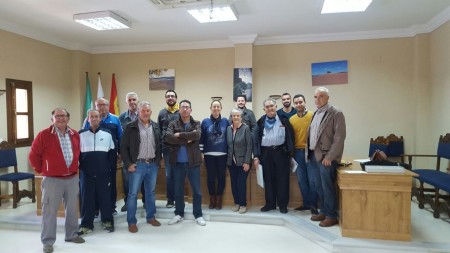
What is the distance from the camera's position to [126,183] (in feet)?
12.5

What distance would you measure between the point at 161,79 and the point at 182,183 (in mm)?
3294

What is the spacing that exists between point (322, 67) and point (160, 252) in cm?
428

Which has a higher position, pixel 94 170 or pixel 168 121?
pixel 168 121

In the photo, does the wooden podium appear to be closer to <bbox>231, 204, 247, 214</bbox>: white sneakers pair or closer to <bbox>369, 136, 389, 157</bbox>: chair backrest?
<bbox>231, 204, 247, 214</bbox>: white sneakers pair

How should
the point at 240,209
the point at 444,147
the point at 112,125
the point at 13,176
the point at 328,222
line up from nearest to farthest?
the point at 328,222, the point at 112,125, the point at 240,209, the point at 444,147, the point at 13,176

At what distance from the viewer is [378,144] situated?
512 centimetres

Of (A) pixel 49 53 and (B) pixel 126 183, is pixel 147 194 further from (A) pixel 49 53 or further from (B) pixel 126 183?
(A) pixel 49 53

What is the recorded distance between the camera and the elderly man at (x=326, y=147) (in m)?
3.19

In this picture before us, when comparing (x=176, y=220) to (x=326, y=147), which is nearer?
(x=326, y=147)

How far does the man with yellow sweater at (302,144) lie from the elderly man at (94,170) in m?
2.22

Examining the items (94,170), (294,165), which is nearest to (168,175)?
(94,170)

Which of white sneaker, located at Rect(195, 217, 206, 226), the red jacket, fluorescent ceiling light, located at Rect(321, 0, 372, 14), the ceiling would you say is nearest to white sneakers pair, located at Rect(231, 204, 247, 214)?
white sneaker, located at Rect(195, 217, 206, 226)

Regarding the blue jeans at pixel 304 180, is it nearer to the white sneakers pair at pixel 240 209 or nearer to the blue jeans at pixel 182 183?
the white sneakers pair at pixel 240 209

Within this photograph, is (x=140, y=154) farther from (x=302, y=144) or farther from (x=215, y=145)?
(x=302, y=144)
